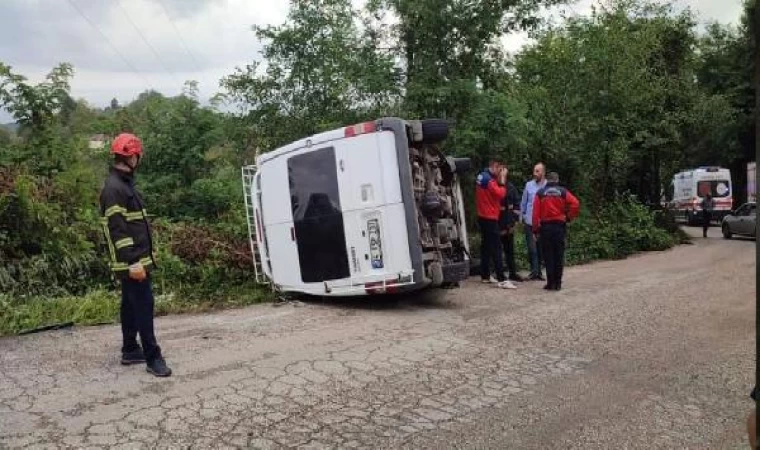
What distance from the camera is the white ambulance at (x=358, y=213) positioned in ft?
24.9

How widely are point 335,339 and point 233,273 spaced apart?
326 cm

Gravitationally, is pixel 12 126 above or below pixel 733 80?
below

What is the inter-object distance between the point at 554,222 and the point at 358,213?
3.30m

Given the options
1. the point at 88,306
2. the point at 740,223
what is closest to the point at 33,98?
the point at 88,306

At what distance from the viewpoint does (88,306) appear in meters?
7.59

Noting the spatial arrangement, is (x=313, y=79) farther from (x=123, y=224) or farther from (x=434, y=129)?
(x=123, y=224)

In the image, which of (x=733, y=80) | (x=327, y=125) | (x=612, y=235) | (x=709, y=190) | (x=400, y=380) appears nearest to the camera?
(x=400, y=380)

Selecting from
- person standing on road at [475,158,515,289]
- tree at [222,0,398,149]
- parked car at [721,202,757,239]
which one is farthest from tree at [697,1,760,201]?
person standing on road at [475,158,515,289]

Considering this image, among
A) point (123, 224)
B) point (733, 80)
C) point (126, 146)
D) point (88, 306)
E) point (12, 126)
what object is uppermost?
point (733, 80)

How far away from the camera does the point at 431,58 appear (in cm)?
1272

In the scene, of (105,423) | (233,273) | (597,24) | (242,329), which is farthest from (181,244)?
(597,24)

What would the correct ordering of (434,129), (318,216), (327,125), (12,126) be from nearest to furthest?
(318,216) → (434,129) → (12,126) → (327,125)

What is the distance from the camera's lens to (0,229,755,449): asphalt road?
4.33 metres

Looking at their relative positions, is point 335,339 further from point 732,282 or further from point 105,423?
point 732,282
